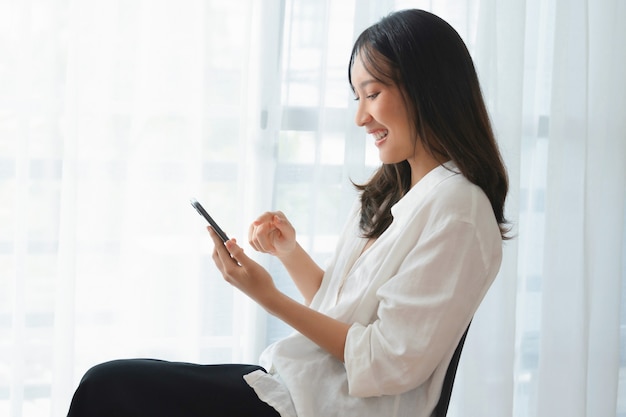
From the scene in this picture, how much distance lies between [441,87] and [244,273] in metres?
0.45

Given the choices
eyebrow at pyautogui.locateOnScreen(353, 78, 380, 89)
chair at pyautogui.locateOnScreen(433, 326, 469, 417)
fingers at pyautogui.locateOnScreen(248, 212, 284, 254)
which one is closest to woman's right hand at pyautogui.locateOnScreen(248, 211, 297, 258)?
fingers at pyautogui.locateOnScreen(248, 212, 284, 254)

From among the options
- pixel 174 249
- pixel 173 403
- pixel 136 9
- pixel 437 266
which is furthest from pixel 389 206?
pixel 136 9

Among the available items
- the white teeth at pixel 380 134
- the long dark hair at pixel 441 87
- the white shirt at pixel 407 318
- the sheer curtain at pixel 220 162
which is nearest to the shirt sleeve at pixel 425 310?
the white shirt at pixel 407 318

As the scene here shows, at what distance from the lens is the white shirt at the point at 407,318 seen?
3.79 ft

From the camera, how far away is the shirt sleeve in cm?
115

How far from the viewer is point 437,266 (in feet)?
3.80

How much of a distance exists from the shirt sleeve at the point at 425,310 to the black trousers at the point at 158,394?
179 mm

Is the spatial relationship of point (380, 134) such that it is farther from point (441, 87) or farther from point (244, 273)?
point (244, 273)

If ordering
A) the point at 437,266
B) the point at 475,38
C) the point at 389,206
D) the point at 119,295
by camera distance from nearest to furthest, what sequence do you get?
1. the point at 437,266
2. the point at 389,206
3. the point at 119,295
4. the point at 475,38

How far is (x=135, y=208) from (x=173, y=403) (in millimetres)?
830

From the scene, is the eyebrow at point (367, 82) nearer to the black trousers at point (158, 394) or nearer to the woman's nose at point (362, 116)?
the woman's nose at point (362, 116)

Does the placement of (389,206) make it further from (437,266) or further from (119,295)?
(119,295)

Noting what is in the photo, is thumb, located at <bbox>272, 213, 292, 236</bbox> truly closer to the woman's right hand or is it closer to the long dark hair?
the woman's right hand

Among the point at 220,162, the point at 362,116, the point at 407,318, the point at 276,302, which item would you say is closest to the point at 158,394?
the point at 276,302
